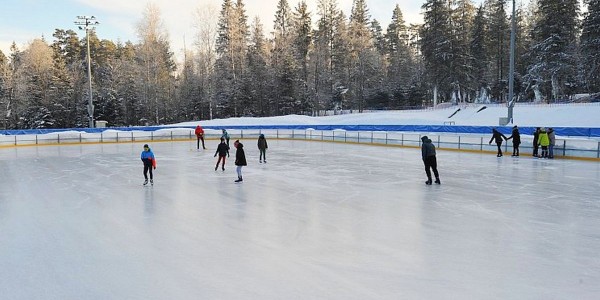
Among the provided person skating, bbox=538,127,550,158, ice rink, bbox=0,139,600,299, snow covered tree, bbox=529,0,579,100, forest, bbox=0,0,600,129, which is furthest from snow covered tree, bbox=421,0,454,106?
ice rink, bbox=0,139,600,299

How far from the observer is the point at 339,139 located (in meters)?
30.9

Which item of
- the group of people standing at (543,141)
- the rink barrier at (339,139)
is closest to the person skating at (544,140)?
the group of people standing at (543,141)

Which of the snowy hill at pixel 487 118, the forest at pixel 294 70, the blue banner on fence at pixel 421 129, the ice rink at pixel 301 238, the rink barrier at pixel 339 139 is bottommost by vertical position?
→ the ice rink at pixel 301 238

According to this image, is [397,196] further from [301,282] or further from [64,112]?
[64,112]

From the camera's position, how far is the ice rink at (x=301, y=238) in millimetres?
4613

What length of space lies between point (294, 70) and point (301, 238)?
166 feet

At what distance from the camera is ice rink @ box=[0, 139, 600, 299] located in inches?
182

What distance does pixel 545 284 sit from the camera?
460 centimetres

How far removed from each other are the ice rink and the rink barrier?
605 centimetres

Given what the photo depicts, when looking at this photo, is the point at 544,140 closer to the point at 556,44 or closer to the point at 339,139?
the point at 339,139

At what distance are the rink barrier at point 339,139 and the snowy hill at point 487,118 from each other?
614 centimetres

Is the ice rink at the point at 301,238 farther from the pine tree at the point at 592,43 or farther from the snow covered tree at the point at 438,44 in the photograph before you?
the snow covered tree at the point at 438,44

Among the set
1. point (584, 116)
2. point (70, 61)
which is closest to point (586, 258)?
point (584, 116)

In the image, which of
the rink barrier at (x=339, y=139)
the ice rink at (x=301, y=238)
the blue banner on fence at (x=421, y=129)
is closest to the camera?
the ice rink at (x=301, y=238)
